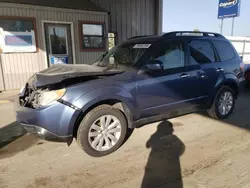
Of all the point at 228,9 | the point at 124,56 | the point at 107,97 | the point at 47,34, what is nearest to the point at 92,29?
the point at 47,34

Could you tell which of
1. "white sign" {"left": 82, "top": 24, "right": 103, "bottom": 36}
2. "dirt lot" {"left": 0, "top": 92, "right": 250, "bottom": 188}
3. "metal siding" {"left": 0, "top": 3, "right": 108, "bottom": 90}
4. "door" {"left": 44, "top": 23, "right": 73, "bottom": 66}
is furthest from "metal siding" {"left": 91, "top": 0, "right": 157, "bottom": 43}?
"dirt lot" {"left": 0, "top": 92, "right": 250, "bottom": 188}

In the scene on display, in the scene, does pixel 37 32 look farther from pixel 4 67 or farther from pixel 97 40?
pixel 97 40

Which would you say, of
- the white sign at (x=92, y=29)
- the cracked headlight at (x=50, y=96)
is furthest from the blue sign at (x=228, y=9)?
the cracked headlight at (x=50, y=96)

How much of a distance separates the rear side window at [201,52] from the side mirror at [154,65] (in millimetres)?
856

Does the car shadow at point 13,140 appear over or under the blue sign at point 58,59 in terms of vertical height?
under

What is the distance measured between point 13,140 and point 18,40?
192 inches

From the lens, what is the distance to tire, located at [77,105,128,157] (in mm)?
2930

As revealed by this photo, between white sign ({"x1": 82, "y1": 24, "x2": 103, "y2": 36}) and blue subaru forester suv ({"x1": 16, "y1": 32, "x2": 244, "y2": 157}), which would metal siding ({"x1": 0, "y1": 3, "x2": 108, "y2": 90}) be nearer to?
white sign ({"x1": 82, "y1": 24, "x2": 103, "y2": 36})

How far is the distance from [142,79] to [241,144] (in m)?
1.97

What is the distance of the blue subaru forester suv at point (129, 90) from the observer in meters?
2.79

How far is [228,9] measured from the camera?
1833cm

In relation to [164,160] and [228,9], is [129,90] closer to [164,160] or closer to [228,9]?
[164,160]

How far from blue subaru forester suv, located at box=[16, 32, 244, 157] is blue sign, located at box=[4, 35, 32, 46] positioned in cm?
439

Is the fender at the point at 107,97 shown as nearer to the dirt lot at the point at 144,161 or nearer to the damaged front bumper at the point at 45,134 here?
the damaged front bumper at the point at 45,134
